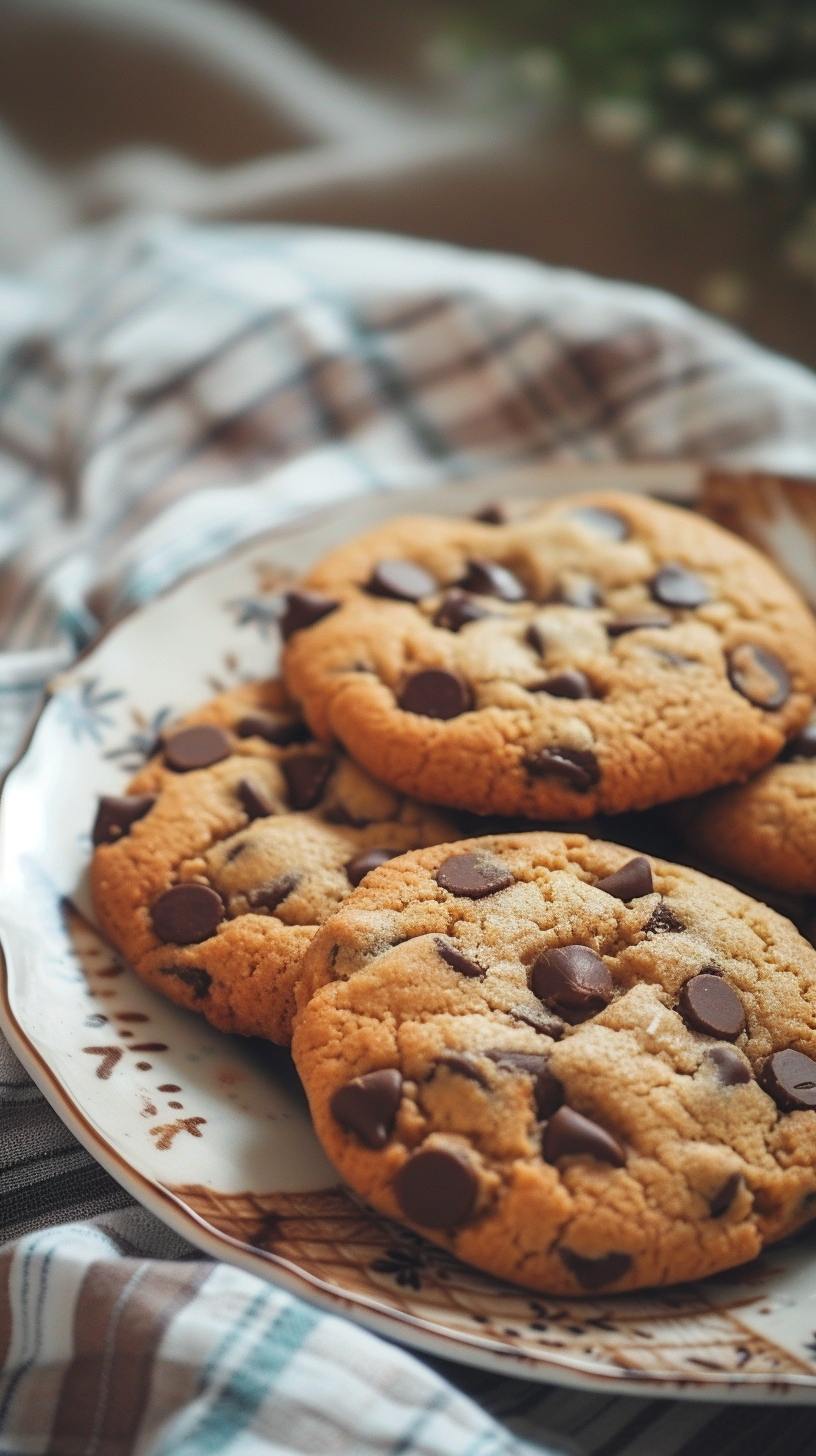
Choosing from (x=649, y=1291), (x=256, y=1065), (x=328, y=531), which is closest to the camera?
(x=649, y=1291)

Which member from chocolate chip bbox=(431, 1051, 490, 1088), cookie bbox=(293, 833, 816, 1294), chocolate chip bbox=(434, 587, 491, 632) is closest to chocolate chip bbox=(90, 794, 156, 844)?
cookie bbox=(293, 833, 816, 1294)

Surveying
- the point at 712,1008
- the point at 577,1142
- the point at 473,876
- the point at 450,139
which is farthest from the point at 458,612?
the point at 450,139

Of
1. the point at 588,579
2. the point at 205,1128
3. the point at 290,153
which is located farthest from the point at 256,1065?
the point at 290,153

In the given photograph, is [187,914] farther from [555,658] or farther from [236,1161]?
[555,658]

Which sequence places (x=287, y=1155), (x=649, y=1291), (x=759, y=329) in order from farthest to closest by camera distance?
(x=759, y=329)
(x=287, y=1155)
(x=649, y=1291)

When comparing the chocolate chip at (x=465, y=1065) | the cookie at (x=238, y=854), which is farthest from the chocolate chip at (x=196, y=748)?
the chocolate chip at (x=465, y=1065)

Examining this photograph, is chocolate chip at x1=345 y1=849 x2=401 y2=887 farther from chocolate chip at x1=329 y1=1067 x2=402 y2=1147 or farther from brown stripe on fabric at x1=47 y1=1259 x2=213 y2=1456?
brown stripe on fabric at x1=47 y1=1259 x2=213 y2=1456

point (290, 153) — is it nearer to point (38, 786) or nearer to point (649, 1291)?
point (38, 786)

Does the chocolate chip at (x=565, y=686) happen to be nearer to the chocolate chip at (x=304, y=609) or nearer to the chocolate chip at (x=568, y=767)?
the chocolate chip at (x=568, y=767)
